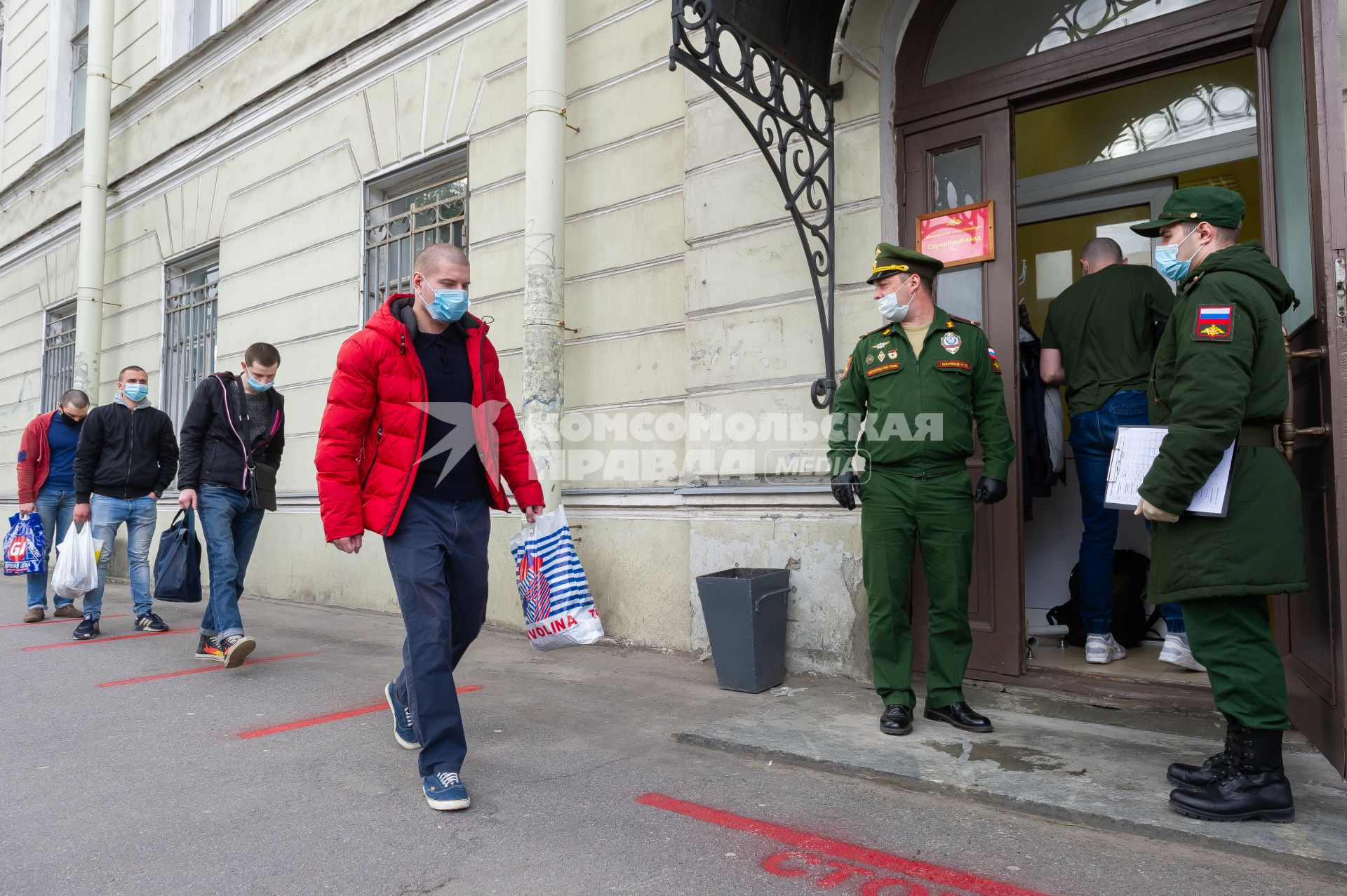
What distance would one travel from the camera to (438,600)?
128 inches

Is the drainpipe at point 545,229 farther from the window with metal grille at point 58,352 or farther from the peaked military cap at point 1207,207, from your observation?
the window with metal grille at point 58,352

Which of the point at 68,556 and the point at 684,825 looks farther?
the point at 68,556

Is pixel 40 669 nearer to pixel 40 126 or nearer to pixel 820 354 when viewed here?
pixel 820 354

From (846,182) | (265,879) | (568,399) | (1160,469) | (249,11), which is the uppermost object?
(249,11)

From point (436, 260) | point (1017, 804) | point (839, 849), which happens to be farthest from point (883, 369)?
point (839, 849)

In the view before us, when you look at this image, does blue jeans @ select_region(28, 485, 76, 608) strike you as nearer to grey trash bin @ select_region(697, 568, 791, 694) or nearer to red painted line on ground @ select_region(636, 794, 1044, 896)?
grey trash bin @ select_region(697, 568, 791, 694)

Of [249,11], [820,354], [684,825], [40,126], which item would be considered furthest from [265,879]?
[40,126]

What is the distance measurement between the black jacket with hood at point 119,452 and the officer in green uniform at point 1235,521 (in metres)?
6.64

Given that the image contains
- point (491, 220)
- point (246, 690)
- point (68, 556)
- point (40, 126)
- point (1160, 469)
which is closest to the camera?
point (1160, 469)

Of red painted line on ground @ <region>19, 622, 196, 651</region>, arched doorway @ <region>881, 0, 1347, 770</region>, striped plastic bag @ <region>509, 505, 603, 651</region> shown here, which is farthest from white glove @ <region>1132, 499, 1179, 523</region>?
red painted line on ground @ <region>19, 622, 196, 651</region>

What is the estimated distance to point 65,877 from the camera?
2.57 meters

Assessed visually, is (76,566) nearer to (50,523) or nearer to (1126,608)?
(50,523)

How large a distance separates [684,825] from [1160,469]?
75.5 inches

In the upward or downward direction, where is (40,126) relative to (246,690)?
upward
